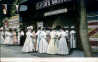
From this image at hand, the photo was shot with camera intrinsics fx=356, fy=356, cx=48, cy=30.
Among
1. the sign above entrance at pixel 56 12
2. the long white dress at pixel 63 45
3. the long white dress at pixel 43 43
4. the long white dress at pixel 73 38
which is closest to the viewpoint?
the sign above entrance at pixel 56 12

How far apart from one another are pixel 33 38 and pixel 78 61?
1727 millimetres

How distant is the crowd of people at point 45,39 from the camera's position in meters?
11.9

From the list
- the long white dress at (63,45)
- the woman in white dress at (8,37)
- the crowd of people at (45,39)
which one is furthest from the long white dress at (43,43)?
the woman in white dress at (8,37)

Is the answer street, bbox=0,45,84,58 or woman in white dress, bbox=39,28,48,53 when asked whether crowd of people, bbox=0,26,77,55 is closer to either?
woman in white dress, bbox=39,28,48,53

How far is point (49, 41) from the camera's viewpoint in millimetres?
12125

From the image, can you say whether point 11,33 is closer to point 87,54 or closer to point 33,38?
point 33,38

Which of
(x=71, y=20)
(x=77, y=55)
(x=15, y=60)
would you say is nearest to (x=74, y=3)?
(x=71, y=20)

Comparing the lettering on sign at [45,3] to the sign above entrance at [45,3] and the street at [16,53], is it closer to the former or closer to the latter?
the sign above entrance at [45,3]

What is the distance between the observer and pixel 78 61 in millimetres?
12172

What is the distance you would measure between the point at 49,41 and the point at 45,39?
0.17 m

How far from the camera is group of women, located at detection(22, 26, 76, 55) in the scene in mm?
11992

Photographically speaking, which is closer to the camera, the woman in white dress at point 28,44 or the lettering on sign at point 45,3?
the lettering on sign at point 45,3

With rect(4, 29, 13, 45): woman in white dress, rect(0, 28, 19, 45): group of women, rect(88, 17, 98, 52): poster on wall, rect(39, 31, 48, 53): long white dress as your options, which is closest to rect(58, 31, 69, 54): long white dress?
rect(39, 31, 48, 53): long white dress

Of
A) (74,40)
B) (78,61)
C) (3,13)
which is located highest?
(3,13)
